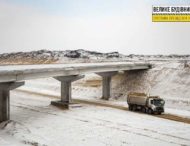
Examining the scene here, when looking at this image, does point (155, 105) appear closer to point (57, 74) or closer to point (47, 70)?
point (57, 74)

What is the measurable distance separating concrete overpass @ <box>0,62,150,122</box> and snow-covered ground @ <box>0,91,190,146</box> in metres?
3.22

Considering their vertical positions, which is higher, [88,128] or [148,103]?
[148,103]

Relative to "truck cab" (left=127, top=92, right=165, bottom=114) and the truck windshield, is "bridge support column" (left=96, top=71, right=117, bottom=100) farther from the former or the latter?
the truck windshield

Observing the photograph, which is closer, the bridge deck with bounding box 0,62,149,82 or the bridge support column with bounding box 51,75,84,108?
the bridge deck with bounding box 0,62,149,82

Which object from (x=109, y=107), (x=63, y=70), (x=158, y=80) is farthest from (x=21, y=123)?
(x=158, y=80)

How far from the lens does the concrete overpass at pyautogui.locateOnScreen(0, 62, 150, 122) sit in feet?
137

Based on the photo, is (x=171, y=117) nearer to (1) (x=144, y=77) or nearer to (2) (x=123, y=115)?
(2) (x=123, y=115)

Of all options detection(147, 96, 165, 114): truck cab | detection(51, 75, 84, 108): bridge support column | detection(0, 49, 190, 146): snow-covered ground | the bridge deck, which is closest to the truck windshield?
detection(147, 96, 165, 114): truck cab

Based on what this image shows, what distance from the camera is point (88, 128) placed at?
38.7 metres

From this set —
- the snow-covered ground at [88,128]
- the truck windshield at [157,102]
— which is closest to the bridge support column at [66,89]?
the snow-covered ground at [88,128]

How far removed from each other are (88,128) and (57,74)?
1379 centimetres

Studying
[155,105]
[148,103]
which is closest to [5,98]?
[148,103]

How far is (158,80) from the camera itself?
6794cm

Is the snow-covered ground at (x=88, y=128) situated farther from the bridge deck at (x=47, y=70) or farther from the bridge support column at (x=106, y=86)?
the bridge support column at (x=106, y=86)
